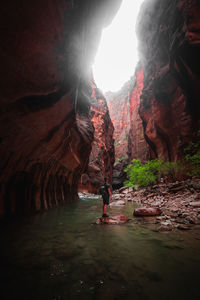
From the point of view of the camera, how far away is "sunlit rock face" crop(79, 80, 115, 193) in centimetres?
Result: 2397

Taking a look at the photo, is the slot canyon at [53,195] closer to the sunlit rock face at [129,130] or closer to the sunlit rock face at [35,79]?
the sunlit rock face at [35,79]

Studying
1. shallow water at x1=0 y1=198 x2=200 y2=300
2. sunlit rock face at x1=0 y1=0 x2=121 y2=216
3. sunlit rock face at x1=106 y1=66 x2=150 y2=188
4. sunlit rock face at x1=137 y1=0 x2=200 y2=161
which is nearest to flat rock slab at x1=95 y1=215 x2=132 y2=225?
shallow water at x1=0 y1=198 x2=200 y2=300

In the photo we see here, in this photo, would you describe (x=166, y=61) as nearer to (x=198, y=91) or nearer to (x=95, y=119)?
(x=198, y=91)

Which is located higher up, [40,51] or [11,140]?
[40,51]

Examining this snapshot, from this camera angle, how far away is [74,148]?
384 inches

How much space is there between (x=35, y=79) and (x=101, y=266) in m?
3.77

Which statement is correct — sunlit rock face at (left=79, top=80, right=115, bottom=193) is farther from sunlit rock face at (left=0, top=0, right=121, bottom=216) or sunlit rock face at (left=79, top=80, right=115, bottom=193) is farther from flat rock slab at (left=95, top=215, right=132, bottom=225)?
flat rock slab at (left=95, top=215, right=132, bottom=225)

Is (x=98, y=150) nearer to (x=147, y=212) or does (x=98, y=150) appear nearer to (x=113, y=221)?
(x=147, y=212)

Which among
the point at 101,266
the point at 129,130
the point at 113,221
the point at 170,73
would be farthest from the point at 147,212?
the point at 129,130

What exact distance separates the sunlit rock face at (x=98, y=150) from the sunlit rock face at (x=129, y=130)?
588 cm

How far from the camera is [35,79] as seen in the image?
3225 millimetres

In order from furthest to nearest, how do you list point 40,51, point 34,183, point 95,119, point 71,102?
point 95,119 < point 34,183 < point 71,102 < point 40,51

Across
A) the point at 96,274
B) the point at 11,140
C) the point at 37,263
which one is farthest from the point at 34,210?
the point at 96,274

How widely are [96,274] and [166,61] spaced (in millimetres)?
19082
